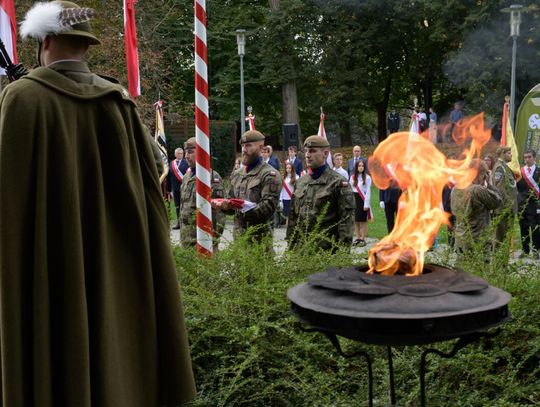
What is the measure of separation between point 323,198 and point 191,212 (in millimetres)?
1983

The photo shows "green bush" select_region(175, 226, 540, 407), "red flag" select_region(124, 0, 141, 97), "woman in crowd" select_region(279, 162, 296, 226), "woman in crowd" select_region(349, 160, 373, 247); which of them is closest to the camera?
"green bush" select_region(175, 226, 540, 407)

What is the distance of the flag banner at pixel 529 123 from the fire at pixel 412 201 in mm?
11232

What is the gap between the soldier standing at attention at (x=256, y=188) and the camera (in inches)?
273

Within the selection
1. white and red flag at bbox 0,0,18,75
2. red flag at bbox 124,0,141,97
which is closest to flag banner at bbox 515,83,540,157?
red flag at bbox 124,0,141,97

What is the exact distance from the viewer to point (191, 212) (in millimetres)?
7934

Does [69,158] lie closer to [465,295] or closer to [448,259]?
[465,295]

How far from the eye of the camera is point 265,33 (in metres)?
36.0

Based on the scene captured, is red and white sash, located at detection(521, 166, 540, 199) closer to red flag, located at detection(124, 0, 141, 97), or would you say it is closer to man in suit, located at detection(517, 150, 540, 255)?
man in suit, located at detection(517, 150, 540, 255)

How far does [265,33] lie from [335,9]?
12.7 feet

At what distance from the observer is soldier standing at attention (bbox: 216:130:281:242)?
6.93 meters

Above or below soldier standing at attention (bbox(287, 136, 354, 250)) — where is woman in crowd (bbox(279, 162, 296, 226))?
below

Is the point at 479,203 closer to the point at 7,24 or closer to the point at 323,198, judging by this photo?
the point at 323,198

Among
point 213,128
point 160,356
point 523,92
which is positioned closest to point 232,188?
point 160,356

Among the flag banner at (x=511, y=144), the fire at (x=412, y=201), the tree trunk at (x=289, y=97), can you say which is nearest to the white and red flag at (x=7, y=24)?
the fire at (x=412, y=201)
